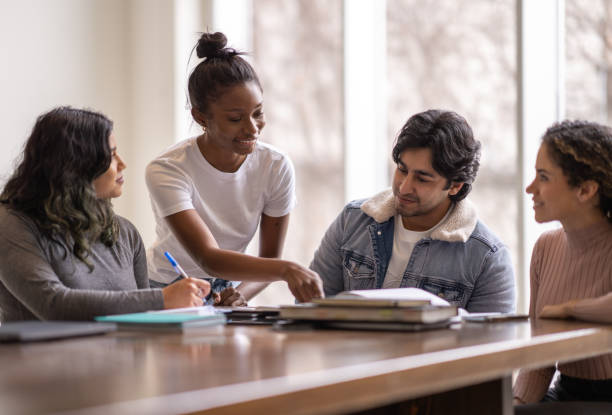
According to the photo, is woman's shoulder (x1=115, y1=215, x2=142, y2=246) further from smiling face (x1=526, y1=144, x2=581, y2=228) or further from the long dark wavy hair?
smiling face (x1=526, y1=144, x2=581, y2=228)

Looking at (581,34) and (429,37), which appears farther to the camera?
(429,37)

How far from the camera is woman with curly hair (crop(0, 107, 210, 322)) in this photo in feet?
5.18

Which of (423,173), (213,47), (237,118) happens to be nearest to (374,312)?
(423,173)

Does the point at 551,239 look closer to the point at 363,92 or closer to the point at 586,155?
the point at 586,155

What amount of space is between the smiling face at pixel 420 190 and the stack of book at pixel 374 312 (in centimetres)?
64

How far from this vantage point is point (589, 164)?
1773mm

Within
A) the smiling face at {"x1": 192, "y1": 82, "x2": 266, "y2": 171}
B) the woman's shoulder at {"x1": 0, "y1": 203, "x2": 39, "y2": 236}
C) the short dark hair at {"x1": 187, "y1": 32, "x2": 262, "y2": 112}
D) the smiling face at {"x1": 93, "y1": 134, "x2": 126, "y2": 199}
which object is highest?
the short dark hair at {"x1": 187, "y1": 32, "x2": 262, "y2": 112}

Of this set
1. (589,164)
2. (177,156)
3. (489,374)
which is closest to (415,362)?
(489,374)

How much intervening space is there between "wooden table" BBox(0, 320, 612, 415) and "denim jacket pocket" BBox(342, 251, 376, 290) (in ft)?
2.13

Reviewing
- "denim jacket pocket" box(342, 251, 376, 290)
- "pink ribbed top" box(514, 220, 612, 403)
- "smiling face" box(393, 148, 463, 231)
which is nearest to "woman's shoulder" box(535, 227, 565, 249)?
"pink ribbed top" box(514, 220, 612, 403)

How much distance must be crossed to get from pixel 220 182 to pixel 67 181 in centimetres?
56

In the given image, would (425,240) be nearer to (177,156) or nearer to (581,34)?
(177,156)

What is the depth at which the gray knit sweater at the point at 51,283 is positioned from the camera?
1.56 metres

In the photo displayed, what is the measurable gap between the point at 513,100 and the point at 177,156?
1.59 metres
